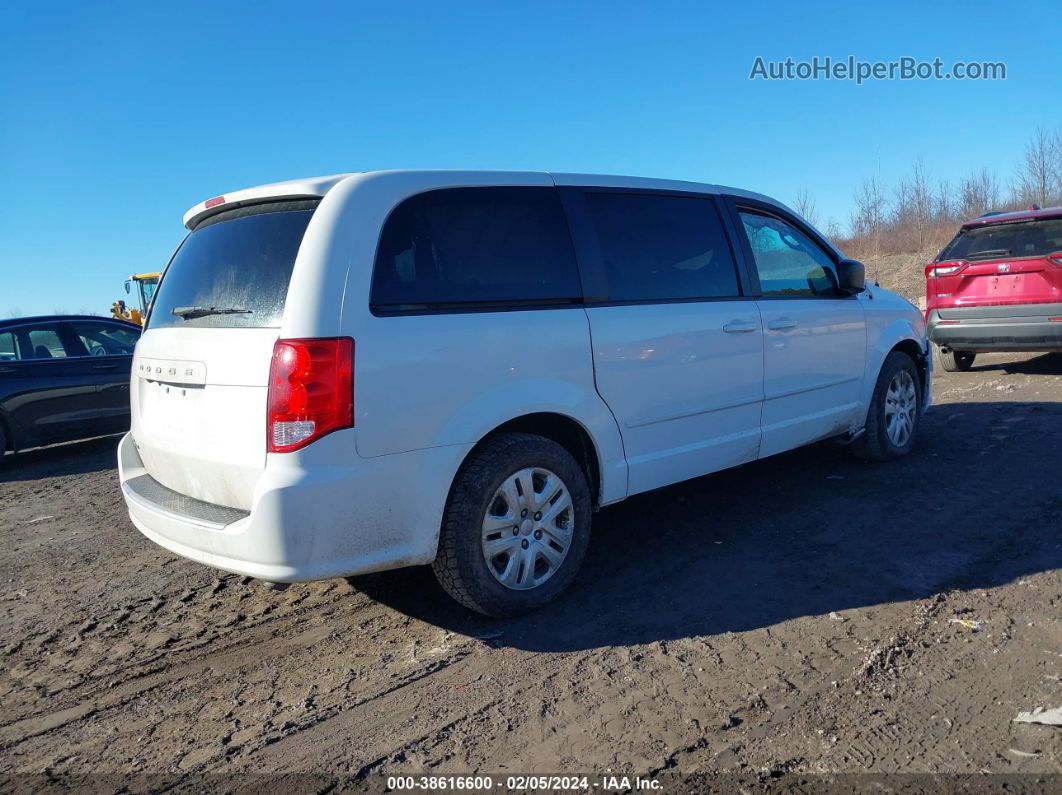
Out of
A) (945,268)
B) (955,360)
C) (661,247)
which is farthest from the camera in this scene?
(955,360)

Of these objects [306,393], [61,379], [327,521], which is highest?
[61,379]

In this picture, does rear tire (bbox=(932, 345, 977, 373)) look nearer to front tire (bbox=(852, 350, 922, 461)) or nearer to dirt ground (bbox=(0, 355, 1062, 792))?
front tire (bbox=(852, 350, 922, 461))

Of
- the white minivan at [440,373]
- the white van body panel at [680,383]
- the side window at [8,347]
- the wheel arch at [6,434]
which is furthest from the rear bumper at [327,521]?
the side window at [8,347]

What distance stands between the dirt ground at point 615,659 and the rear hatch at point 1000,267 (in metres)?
4.53

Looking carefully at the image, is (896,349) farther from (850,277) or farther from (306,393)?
(306,393)

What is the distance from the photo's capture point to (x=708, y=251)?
15.1ft

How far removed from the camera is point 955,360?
10.5 meters

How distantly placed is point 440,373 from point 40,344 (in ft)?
24.4

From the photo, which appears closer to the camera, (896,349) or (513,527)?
(513,527)

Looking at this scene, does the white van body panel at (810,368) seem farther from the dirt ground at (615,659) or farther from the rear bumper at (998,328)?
the rear bumper at (998,328)

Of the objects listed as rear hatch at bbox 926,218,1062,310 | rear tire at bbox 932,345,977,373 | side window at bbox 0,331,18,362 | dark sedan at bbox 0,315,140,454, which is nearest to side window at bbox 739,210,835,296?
rear hatch at bbox 926,218,1062,310

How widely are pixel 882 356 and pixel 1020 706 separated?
134 inches

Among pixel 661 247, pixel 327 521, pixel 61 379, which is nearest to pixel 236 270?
pixel 327 521

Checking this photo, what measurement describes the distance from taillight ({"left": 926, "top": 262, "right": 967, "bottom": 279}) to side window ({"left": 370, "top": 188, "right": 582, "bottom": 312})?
731 cm
